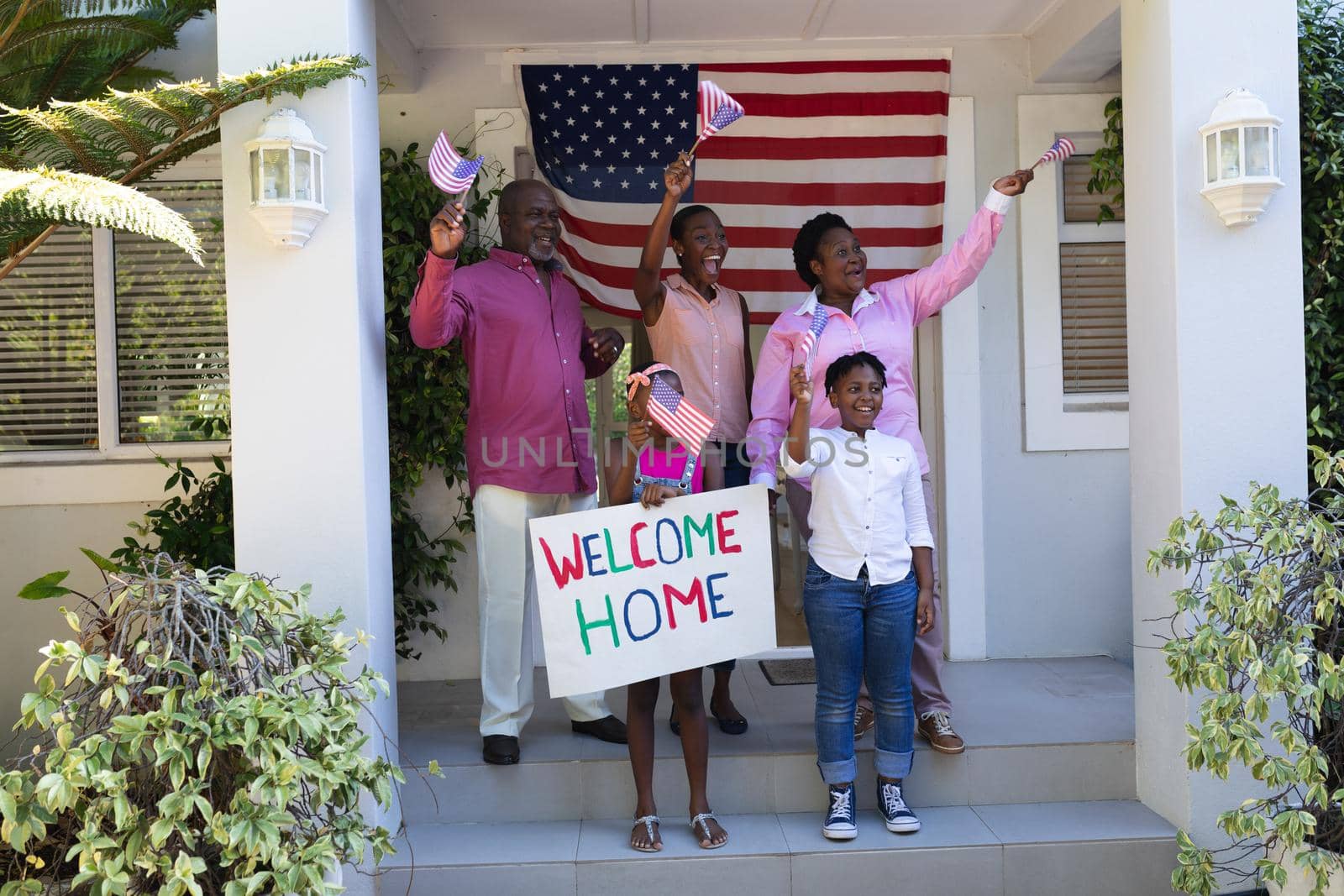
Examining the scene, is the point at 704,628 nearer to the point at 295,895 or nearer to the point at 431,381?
the point at 295,895

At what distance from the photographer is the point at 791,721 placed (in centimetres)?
425

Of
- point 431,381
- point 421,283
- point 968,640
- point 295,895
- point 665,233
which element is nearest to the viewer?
point 295,895

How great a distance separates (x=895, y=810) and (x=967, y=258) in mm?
1968

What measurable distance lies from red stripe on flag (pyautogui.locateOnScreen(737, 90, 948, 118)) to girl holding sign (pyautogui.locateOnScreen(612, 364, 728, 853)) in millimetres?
2035

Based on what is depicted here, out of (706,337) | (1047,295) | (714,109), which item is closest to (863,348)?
(706,337)

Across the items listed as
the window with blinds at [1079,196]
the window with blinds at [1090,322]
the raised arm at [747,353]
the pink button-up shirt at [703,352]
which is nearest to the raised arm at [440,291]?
the pink button-up shirt at [703,352]

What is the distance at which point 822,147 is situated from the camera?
199 inches

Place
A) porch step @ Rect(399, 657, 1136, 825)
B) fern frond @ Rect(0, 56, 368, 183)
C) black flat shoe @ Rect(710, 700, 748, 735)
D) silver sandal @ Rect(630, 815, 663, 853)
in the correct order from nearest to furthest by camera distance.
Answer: fern frond @ Rect(0, 56, 368, 183)
silver sandal @ Rect(630, 815, 663, 853)
porch step @ Rect(399, 657, 1136, 825)
black flat shoe @ Rect(710, 700, 748, 735)

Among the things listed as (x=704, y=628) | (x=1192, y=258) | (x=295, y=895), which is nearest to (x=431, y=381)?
(x=704, y=628)

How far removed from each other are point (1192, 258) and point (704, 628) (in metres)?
1.96

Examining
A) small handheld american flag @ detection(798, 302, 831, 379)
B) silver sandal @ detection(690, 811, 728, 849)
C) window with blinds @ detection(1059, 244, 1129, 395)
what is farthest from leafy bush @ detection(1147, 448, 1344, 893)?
window with blinds @ detection(1059, 244, 1129, 395)

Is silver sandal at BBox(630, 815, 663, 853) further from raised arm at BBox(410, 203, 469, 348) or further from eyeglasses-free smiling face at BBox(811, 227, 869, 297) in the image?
eyeglasses-free smiling face at BBox(811, 227, 869, 297)

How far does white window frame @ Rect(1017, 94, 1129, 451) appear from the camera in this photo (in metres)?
5.18

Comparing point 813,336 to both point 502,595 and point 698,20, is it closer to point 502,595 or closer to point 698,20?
point 502,595
